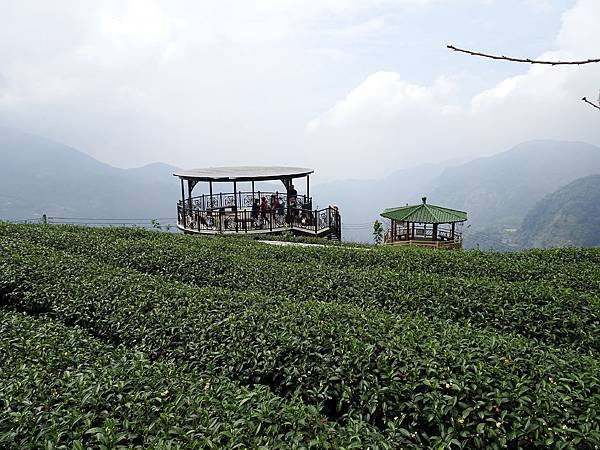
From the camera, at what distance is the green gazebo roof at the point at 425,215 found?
60.2 feet

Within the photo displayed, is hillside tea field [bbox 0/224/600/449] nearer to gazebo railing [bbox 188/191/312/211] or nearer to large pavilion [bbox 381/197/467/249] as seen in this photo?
large pavilion [bbox 381/197/467/249]

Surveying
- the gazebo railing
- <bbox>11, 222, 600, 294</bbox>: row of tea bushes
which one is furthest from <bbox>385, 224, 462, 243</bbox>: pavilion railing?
<bbox>11, 222, 600, 294</bbox>: row of tea bushes

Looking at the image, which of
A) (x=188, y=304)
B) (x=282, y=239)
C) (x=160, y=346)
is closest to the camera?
(x=160, y=346)

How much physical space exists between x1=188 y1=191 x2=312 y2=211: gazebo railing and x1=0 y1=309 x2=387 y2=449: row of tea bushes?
15833 millimetres

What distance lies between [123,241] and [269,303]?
16.7 ft

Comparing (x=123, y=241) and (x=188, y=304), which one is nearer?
(x=188, y=304)

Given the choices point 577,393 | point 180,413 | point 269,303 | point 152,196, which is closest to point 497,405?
point 577,393

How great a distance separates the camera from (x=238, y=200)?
21625 millimetres

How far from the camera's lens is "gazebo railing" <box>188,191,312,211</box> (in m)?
20.5

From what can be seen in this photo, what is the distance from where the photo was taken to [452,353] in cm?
424

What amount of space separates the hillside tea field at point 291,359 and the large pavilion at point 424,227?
1002 cm

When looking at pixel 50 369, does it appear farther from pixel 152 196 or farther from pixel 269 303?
pixel 152 196

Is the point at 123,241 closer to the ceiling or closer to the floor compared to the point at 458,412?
closer to the ceiling

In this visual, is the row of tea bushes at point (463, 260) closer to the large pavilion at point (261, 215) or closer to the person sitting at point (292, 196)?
the large pavilion at point (261, 215)
